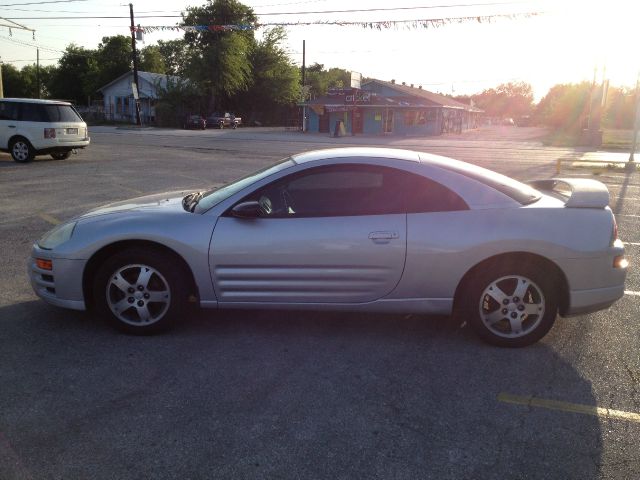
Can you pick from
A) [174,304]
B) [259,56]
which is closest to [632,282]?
[174,304]

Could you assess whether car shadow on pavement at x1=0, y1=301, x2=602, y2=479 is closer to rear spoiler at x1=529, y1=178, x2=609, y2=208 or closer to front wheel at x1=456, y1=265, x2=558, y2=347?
front wheel at x1=456, y1=265, x2=558, y2=347

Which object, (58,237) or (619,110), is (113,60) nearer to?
(619,110)

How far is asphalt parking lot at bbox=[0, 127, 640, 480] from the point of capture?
282cm

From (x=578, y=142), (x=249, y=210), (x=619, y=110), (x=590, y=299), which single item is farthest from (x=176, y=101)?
(x=619, y=110)

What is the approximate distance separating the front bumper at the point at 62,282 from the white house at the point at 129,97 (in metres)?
55.1

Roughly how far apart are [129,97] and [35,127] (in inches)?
1874

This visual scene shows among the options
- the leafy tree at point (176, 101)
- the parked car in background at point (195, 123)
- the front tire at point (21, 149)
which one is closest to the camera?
the front tire at point (21, 149)

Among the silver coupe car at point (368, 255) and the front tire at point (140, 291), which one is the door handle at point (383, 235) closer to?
the silver coupe car at point (368, 255)

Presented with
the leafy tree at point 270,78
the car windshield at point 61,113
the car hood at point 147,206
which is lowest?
the car hood at point 147,206

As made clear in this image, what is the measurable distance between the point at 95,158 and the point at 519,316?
16821mm

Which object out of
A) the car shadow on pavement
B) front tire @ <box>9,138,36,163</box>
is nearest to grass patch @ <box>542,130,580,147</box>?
front tire @ <box>9,138,36,163</box>

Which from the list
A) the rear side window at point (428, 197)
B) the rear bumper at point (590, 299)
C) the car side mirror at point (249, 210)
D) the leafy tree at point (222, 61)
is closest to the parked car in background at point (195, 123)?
the leafy tree at point (222, 61)

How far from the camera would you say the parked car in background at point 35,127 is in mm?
15406

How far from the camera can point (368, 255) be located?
4.05m
